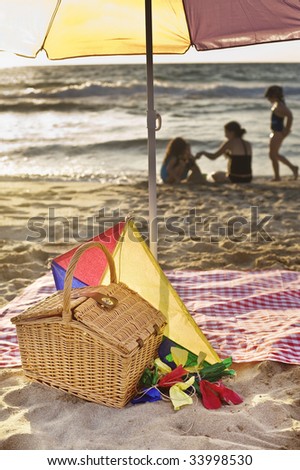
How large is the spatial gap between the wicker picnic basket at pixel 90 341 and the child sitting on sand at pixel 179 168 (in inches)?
214

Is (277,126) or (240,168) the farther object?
(277,126)

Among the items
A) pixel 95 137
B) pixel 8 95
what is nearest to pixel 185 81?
pixel 8 95

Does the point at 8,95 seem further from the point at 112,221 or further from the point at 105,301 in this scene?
the point at 105,301

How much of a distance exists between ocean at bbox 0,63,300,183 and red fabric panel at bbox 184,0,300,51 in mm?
5568

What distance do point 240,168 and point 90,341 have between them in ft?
20.1

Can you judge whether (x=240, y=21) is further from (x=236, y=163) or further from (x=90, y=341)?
(x=236, y=163)

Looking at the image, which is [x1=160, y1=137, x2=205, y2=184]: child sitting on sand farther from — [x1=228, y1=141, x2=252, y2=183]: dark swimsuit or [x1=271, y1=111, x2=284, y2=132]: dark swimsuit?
[x1=271, y1=111, x2=284, y2=132]: dark swimsuit

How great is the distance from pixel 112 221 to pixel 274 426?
4.58m

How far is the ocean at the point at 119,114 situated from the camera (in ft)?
37.7

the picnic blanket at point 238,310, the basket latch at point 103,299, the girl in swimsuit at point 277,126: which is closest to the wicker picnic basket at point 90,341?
the basket latch at point 103,299

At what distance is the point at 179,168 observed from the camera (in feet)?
28.1

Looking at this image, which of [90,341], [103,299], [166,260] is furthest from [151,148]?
[166,260]

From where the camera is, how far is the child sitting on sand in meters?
8.53

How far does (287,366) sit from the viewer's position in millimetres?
3426
